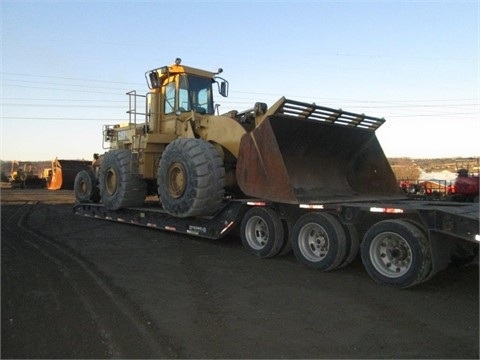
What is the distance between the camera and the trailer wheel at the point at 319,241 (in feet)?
22.6

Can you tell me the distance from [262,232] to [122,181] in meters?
4.63

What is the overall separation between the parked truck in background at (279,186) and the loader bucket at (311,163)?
0.07 feet

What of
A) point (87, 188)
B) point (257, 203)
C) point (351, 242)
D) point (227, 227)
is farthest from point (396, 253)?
point (87, 188)

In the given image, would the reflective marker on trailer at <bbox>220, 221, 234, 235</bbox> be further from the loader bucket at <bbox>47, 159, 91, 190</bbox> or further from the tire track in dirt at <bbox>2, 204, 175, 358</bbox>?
the loader bucket at <bbox>47, 159, 91, 190</bbox>

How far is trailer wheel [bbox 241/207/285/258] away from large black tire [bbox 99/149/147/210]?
407 centimetres

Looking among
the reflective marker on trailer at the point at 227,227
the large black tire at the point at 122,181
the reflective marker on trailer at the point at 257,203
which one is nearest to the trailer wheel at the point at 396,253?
the reflective marker on trailer at the point at 257,203

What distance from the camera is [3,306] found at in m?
5.12

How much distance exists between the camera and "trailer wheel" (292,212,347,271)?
6.89 m

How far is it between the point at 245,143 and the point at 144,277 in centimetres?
302

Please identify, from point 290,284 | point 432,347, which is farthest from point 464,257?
point 432,347

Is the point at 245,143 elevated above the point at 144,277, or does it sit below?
above

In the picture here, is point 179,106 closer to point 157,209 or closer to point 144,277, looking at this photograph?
point 157,209

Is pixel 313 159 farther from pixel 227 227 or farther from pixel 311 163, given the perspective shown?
pixel 227 227

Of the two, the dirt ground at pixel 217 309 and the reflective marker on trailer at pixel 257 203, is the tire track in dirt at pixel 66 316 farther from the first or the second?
the reflective marker on trailer at pixel 257 203
